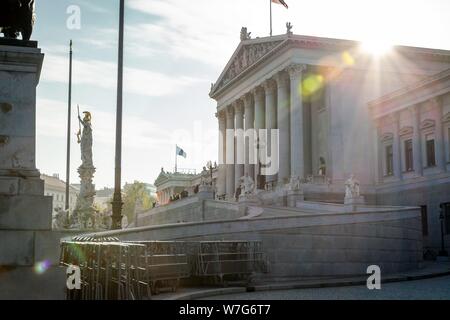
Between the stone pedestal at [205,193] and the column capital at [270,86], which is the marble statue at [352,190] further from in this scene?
the column capital at [270,86]

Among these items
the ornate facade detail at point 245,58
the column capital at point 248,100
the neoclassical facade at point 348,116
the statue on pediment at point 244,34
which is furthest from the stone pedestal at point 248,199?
the statue on pediment at point 244,34

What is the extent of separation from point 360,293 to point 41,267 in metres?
11.8

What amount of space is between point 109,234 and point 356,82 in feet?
146

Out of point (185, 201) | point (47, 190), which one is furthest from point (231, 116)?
point (47, 190)

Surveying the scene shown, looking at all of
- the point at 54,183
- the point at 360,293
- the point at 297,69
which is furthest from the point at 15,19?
the point at 54,183

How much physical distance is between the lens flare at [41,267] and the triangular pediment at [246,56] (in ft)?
172

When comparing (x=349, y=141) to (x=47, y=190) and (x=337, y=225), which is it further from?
(x=47, y=190)

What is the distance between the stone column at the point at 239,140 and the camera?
74.6 meters

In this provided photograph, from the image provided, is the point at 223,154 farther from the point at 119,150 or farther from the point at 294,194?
the point at 119,150

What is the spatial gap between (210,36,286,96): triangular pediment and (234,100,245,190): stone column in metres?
3.68

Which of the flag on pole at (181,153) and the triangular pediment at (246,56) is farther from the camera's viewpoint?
the flag on pole at (181,153)

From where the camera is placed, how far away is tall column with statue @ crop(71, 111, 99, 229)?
109 feet

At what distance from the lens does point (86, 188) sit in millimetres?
33750

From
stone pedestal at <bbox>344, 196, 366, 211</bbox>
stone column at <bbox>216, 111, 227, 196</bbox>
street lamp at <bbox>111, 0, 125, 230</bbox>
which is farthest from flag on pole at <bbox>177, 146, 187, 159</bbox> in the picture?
street lamp at <bbox>111, 0, 125, 230</bbox>
